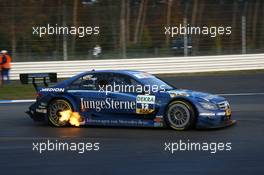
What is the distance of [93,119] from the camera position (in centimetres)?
1123

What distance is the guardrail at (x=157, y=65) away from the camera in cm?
2403

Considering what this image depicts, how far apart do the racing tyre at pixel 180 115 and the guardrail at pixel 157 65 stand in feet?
45.6

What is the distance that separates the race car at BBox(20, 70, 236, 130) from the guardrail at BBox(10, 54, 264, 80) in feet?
40.6

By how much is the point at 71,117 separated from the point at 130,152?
291cm

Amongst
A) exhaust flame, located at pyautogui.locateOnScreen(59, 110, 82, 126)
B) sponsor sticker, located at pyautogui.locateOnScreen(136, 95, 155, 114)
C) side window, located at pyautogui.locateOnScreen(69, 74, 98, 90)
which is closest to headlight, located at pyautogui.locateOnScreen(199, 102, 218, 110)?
sponsor sticker, located at pyautogui.locateOnScreen(136, 95, 155, 114)

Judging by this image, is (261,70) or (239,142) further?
(261,70)

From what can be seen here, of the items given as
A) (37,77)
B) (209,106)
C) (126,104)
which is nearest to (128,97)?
(126,104)

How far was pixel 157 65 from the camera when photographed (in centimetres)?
2464

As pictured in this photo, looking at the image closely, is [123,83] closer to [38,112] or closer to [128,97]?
[128,97]

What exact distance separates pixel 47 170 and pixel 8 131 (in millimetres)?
3824

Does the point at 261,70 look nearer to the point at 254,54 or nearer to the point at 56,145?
the point at 254,54

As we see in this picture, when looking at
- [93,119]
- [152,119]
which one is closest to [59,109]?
[93,119]

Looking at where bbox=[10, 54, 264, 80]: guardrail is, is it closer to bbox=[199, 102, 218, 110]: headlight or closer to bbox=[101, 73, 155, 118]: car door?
bbox=[101, 73, 155, 118]: car door

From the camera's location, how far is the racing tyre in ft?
34.3
